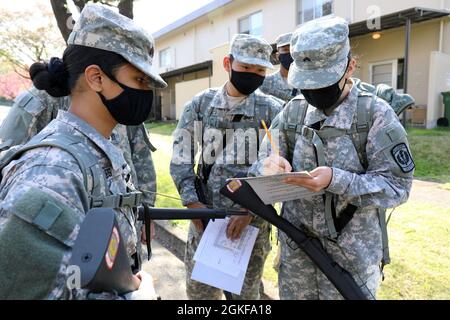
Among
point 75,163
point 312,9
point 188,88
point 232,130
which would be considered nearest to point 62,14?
point 232,130

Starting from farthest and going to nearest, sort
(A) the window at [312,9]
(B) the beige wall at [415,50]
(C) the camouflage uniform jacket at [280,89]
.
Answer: (A) the window at [312,9] → (B) the beige wall at [415,50] → (C) the camouflage uniform jacket at [280,89]

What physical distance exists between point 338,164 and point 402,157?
0.27m

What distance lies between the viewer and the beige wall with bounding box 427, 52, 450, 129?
9.05m

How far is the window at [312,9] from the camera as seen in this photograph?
11.8m

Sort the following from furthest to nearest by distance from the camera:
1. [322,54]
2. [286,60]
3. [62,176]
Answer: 1. [286,60]
2. [322,54]
3. [62,176]

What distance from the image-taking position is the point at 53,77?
1.29 m

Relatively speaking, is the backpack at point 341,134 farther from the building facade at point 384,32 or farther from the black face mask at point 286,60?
the building facade at point 384,32

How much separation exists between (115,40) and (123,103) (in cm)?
22

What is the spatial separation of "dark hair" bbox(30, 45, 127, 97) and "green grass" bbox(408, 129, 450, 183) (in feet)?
19.9

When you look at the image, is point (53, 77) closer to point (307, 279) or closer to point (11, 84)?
point (307, 279)

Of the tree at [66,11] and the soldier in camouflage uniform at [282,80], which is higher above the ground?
the tree at [66,11]

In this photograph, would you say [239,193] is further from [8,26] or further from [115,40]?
[8,26]

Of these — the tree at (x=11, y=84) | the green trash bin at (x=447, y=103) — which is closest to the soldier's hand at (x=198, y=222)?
the green trash bin at (x=447, y=103)

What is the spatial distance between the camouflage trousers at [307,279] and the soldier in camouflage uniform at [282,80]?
1.71 metres
